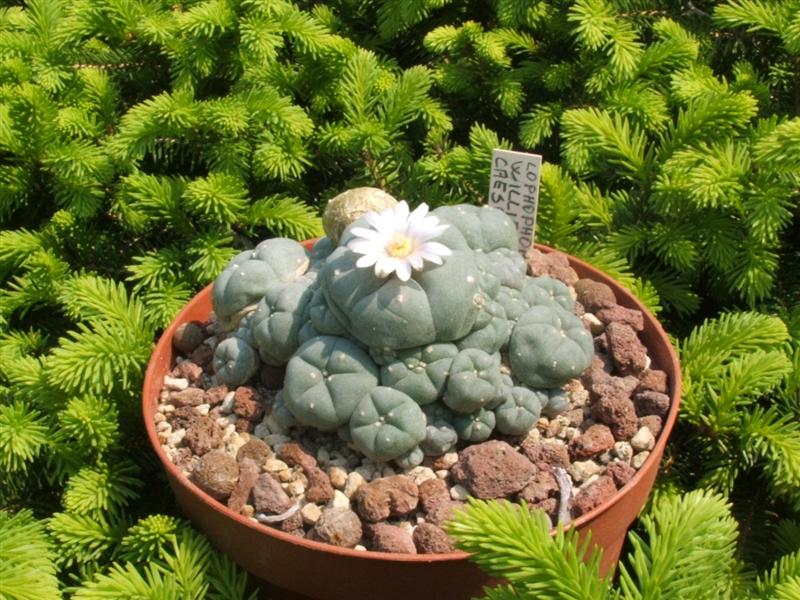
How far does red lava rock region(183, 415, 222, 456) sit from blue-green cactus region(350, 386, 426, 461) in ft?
0.95

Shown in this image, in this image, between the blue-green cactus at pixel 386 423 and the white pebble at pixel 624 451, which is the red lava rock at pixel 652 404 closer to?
the white pebble at pixel 624 451

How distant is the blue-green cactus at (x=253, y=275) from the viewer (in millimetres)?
1798

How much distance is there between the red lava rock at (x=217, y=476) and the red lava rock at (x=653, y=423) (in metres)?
0.74

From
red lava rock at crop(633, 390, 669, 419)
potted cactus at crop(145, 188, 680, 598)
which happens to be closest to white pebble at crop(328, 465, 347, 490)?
potted cactus at crop(145, 188, 680, 598)

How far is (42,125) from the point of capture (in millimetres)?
2291

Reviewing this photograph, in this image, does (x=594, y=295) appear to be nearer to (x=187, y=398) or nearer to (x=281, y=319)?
(x=281, y=319)

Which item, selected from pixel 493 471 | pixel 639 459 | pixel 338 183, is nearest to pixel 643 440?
pixel 639 459

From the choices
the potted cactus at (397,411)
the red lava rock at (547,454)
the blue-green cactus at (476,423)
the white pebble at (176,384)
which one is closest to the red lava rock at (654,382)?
the potted cactus at (397,411)

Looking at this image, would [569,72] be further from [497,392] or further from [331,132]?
[497,392]

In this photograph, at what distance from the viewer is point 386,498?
1559 mm

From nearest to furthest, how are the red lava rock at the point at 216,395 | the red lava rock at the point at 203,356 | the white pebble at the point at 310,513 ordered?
the white pebble at the point at 310,513 < the red lava rock at the point at 216,395 < the red lava rock at the point at 203,356

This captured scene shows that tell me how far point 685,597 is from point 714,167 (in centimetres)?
103

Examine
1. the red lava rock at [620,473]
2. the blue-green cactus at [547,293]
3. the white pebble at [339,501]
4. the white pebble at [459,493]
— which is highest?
the blue-green cactus at [547,293]

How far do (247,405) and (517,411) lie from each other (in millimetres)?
501
